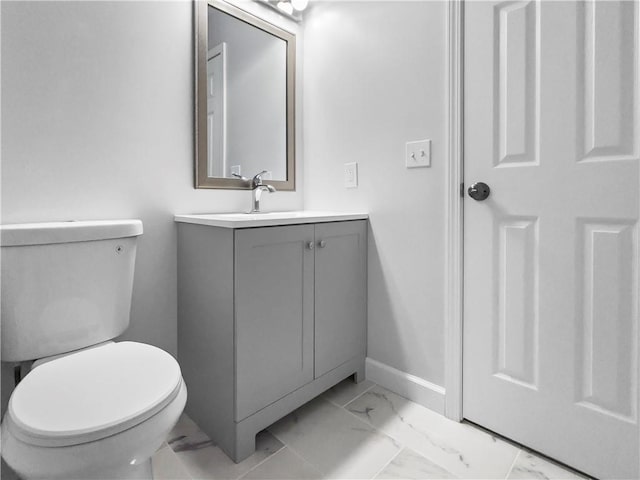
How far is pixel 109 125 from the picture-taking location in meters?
1.31

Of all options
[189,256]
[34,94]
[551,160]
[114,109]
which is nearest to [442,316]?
[551,160]

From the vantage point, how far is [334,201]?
184 cm

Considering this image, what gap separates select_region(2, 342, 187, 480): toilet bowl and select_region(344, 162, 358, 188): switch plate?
1.15 meters

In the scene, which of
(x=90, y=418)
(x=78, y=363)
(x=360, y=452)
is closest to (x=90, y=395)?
(x=90, y=418)

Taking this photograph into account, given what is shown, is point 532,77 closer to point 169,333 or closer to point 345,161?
point 345,161

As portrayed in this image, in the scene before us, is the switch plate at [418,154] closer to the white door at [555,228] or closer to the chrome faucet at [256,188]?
the white door at [555,228]

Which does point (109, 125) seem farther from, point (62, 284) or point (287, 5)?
point (287, 5)

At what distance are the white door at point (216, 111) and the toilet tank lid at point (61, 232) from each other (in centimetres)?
51

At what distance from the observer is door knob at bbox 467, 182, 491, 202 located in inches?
51.0

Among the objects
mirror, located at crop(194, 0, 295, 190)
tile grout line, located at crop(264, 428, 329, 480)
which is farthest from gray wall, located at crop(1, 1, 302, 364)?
tile grout line, located at crop(264, 428, 329, 480)

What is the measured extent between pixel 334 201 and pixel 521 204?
0.88m

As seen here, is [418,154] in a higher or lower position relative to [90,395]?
higher

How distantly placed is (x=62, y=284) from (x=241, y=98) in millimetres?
1115

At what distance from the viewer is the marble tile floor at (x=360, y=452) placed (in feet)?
3.76
